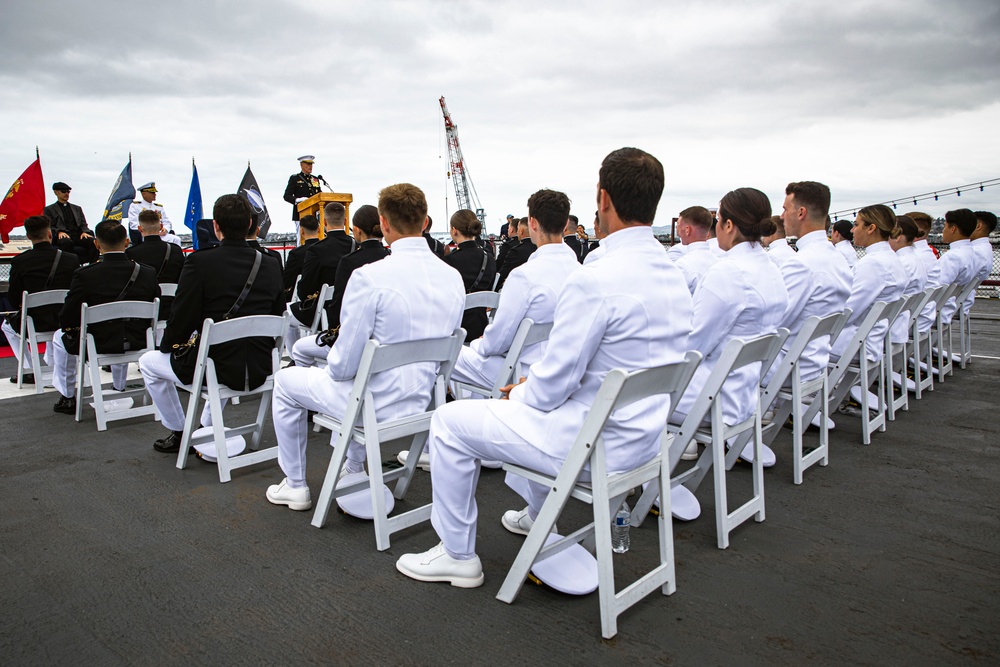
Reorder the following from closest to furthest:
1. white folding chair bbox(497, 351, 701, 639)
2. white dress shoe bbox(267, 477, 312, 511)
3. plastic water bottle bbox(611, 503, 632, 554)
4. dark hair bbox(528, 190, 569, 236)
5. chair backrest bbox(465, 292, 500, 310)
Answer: white folding chair bbox(497, 351, 701, 639)
plastic water bottle bbox(611, 503, 632, 554)
white dress shoe bbox(267, 477, 312, 511)
dark hair bbox(528, 190, 569, 236)
chair backrest bbox(465, 292, 500, 310)

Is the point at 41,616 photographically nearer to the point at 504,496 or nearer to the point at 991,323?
the point at 504,496

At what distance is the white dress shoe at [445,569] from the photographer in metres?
2.73

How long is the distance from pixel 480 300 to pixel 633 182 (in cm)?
294

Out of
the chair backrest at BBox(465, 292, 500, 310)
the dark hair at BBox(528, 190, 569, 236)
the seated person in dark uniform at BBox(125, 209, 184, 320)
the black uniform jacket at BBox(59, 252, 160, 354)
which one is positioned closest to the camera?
the dark hair at BBox(528, 190, 569, 236)

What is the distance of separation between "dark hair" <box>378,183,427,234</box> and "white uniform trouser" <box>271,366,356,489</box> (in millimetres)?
826

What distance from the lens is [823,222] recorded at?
4559 mm

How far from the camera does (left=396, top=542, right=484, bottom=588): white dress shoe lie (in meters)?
2.73

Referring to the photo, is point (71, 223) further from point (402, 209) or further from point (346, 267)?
point (402, 209)

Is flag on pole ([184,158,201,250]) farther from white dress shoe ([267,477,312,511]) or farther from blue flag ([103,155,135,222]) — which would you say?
white dress shoe ([267,477,312,511])

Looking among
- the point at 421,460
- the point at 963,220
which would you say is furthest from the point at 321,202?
the point at 963,220

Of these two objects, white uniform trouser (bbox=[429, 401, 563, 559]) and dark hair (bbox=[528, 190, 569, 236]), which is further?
dark hair (bbox=[528, 190, 569, 236])

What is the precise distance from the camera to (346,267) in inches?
192

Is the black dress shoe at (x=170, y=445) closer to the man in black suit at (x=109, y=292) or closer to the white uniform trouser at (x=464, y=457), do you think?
the man in black suit at (x=109, y=292)

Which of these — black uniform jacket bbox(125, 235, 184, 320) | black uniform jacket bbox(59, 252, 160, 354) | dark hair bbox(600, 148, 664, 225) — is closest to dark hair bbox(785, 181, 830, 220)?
dark hair bbox(600, 148, 664, 225)
